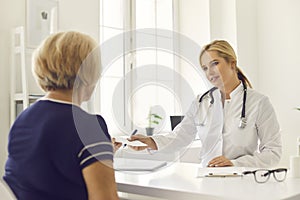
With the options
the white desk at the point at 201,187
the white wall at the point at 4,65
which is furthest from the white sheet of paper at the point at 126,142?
the white wall at the point at 4,65

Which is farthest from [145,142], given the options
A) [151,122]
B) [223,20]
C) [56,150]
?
[223,20]

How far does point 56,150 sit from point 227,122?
116cm

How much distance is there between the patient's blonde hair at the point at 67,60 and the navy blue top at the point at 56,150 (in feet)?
0.26

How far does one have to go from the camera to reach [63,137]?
39.9 inches

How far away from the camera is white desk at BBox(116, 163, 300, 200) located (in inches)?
45.9

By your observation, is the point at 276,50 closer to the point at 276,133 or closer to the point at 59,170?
the point at 276,133

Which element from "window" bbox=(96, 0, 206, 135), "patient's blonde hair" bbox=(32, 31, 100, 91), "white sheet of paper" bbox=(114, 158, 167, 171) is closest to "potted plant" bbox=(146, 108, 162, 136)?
"window" bbox=(96, 0, 206, 135)

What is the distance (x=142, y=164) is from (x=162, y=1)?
247 centimetres

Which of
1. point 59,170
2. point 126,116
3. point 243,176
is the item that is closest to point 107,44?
point 126,116

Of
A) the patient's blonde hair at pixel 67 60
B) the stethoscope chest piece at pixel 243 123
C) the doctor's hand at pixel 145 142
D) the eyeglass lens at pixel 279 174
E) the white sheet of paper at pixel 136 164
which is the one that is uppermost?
the patient's blonde hair at pixel 67 60

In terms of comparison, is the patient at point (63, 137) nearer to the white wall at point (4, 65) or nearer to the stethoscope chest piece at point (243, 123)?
the stethoscope chest piece at point (243, 123)

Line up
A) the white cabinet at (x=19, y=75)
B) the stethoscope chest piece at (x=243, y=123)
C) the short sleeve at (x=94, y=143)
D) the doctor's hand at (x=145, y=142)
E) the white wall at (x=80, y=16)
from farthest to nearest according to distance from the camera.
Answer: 1. the white wall at (x=80, y=16)
2. the white cabinet at (x=19, y=75)
3. the stethoscope chest piece at (x=243, y=123)
4. the doctor's hand at (x=145, y=142)
5. the short sleeve at (x=94, y=143)

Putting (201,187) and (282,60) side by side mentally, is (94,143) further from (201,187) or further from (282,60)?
(282,60)

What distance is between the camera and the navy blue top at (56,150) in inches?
39.8
